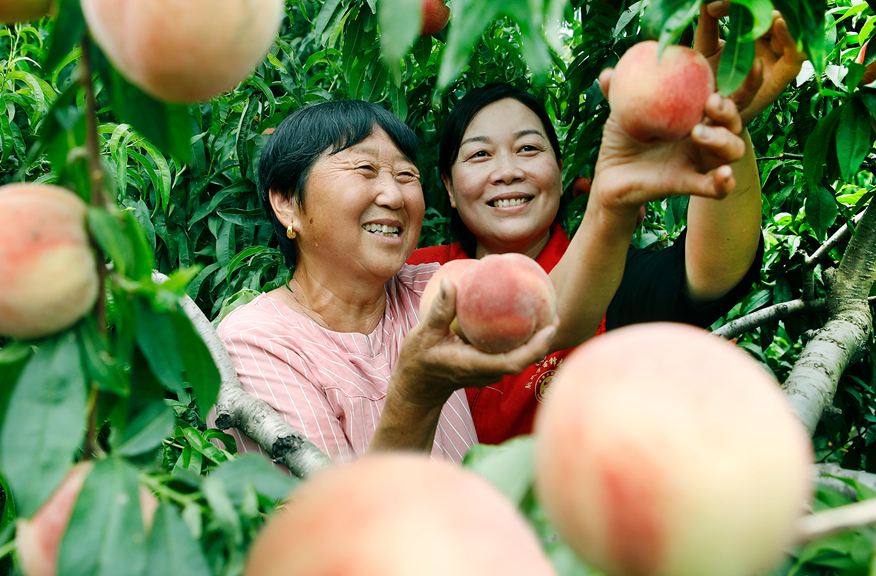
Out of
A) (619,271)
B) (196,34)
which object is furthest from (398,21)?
(619,271)

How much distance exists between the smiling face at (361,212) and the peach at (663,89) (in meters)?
1.15

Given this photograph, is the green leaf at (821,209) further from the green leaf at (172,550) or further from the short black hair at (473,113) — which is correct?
the green leaf at (172,550)

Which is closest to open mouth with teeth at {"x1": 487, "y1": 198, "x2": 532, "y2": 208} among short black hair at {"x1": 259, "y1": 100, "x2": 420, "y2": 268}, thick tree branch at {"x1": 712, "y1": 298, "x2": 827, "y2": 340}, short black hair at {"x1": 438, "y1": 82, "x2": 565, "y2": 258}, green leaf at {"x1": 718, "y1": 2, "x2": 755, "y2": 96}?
short black hair at {"x1": 438, "y1": 82, "x2": 565, "y2": 258}

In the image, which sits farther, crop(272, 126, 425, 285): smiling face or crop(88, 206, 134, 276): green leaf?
crop(272, 126, 425, 285): smiling face

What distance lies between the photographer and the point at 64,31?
2.06 feet

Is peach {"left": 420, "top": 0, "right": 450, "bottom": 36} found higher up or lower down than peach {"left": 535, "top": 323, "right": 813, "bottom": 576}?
higher up

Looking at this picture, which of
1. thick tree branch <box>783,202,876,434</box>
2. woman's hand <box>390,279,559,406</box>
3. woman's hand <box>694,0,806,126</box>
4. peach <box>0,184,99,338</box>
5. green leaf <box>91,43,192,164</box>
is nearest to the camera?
peach <box>0,184,99,338</box>

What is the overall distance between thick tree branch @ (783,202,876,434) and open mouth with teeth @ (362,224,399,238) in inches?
49.7

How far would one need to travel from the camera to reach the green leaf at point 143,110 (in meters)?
0.72

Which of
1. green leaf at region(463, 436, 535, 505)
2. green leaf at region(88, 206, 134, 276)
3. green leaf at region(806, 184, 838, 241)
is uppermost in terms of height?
green leaf at region(88, 206, 134, 276)

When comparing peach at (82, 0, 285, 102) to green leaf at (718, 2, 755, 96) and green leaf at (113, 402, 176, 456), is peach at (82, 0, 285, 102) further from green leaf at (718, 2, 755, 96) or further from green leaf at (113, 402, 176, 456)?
green leaf at (718, 2, 755, 96)

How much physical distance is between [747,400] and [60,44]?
72cm

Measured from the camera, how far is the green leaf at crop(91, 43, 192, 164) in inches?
28.4

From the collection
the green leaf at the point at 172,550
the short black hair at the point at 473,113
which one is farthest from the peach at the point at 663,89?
the short black hair at the point at 473,113
